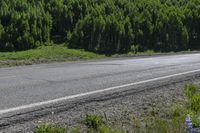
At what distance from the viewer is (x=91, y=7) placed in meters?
36.3

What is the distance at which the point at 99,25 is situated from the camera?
102 ft

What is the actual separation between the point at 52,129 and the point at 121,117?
1.76 metres

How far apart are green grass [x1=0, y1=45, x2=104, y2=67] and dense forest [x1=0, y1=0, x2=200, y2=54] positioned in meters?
2.12

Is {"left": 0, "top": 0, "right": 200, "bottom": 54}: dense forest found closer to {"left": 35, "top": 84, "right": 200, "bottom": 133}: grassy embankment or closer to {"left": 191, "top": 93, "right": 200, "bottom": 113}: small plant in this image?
{"left": 191, "top": 93, "right": 200, "bottom": 113}: small plant

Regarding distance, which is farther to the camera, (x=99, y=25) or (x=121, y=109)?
(x=99, y=25)

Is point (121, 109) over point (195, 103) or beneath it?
beneath

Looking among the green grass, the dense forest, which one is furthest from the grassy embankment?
the dense forest

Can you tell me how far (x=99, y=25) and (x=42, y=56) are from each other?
782 cm

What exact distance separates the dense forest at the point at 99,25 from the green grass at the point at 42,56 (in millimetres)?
2124

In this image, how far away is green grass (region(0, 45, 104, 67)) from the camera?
21739mm

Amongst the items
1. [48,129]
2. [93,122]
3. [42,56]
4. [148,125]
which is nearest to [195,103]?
[148,125]

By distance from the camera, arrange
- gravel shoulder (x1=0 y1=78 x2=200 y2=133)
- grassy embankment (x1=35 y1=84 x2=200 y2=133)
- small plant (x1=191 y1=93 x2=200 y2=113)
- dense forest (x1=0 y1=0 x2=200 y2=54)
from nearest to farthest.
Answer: grassy embankment (x1=35 y1=84 x2=200 y2=133) → gravel shoulder (x1=0 y1=78 x2=200 y2=133) → small plant (x1=191 y1=93 x2=200 y2=113) → dense forest (x1=0 y1=0 x2=200 y2=54)

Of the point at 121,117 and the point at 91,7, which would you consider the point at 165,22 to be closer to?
the point at 91,7

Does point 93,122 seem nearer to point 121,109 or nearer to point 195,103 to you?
point 121,109
